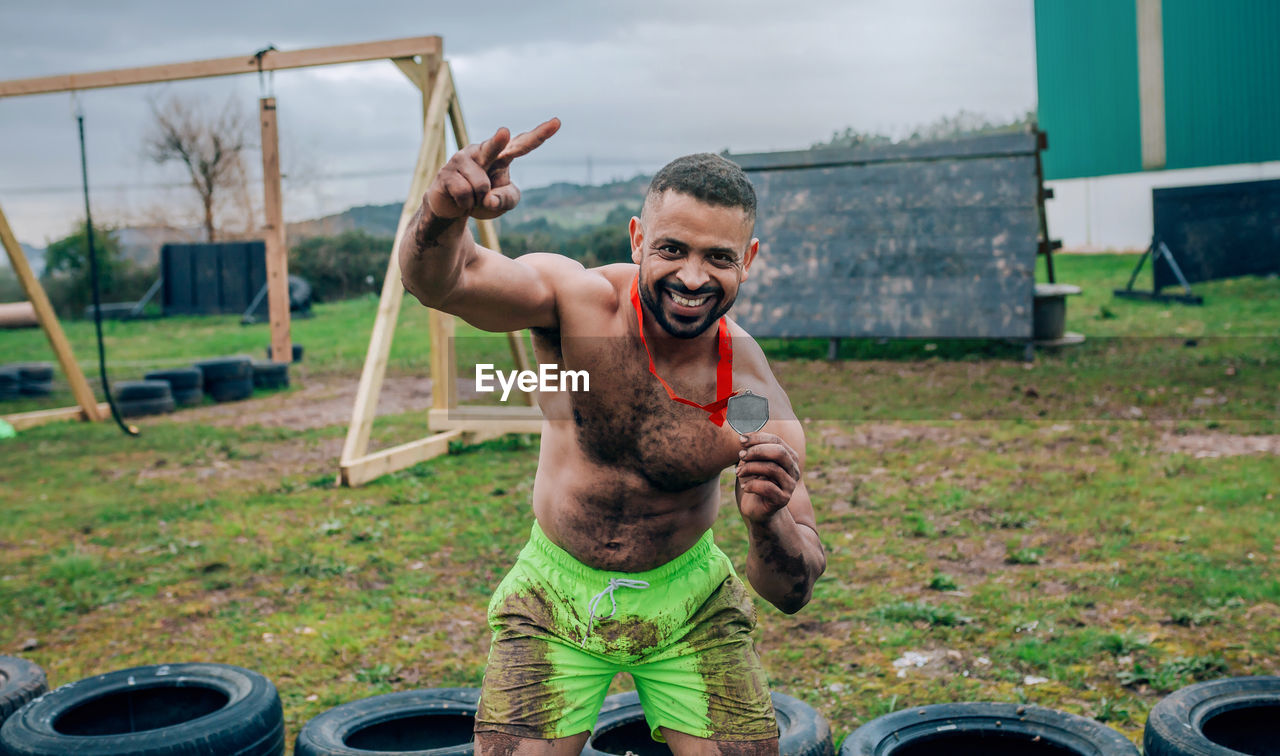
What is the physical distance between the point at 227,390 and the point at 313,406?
1.57 m

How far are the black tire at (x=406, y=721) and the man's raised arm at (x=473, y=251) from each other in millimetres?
1864

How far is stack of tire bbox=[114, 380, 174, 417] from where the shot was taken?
1263cm

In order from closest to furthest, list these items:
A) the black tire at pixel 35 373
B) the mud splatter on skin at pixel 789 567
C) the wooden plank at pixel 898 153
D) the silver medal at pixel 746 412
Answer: the mud splatter on skin at pixel 789 567 < the silver medal at pixel 746 412 < the wooden plank at pixel 898 153 < the black tire at pixel 35 373

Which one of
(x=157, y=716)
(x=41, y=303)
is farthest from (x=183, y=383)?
(x=157, y=716)

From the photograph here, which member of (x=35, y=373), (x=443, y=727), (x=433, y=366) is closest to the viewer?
(x=443, y=727)

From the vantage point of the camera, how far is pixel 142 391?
12766mm

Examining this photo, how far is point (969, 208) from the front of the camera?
13930mm

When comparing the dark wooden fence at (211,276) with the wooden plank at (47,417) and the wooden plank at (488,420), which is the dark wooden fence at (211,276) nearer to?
the wooden plank at (47,417)

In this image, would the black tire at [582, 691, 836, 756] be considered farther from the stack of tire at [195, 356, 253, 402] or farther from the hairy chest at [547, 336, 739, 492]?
the stack of tire at [195, 356, 253, 402]

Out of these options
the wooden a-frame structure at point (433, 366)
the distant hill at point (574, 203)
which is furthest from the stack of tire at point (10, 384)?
the wooden a-frame structure at point (433, 366)

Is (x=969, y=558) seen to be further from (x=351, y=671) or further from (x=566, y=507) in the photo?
(x=566, y=507)

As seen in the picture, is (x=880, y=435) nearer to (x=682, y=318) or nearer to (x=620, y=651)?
(x=620, y=651)

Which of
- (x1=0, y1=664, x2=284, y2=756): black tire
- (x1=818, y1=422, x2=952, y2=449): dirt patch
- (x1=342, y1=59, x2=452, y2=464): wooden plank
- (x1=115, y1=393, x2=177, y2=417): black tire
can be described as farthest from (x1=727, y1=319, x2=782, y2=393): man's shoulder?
(x1=115, y1=393, x2=177, y2=417): black tire

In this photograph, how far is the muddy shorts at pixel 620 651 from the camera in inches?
108
